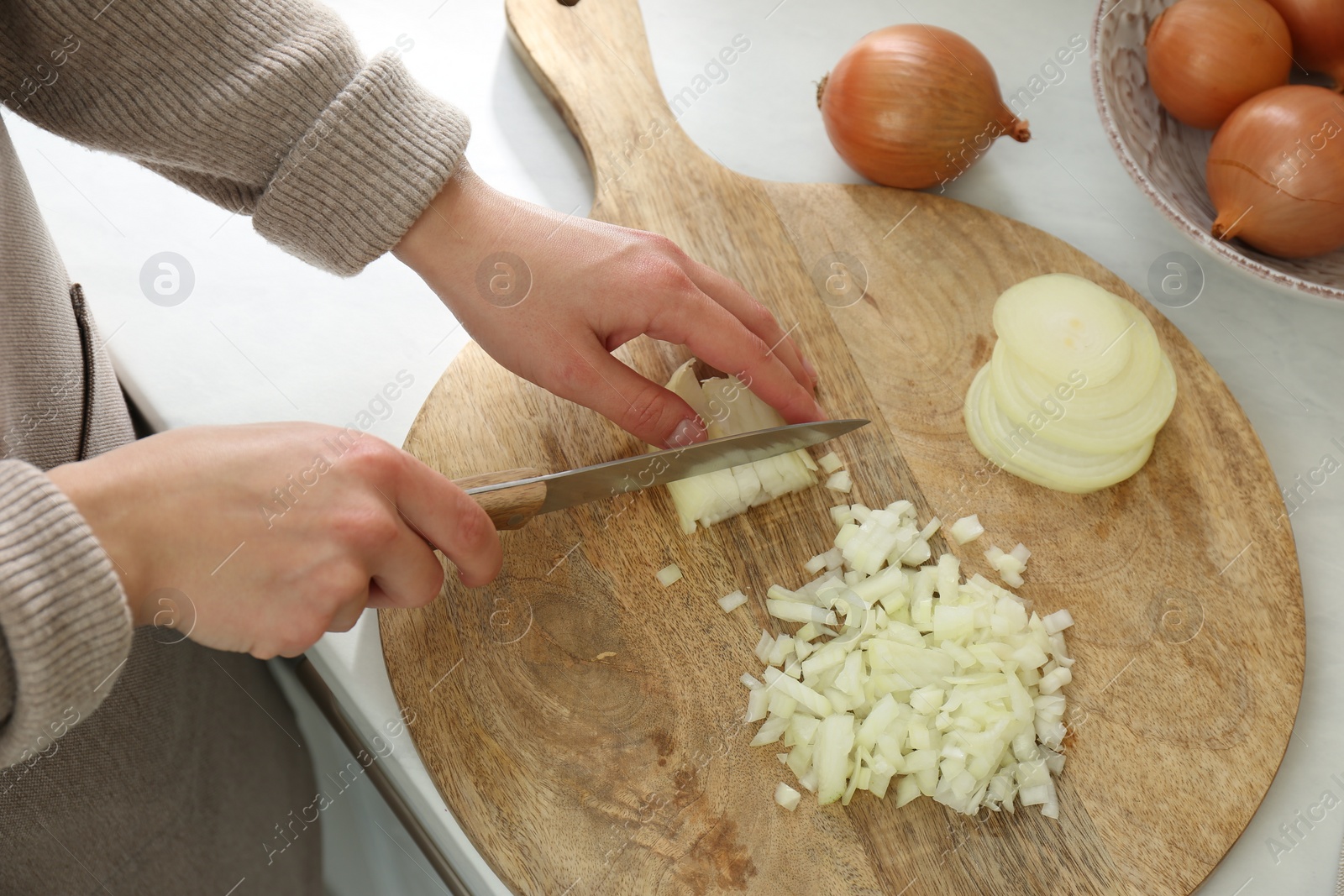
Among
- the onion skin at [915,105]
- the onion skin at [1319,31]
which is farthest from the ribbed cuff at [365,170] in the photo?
the onion skin at [1319,31]

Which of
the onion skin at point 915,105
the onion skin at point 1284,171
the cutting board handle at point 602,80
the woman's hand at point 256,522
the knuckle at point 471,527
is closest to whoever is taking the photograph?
the woman's hand at point 256,522

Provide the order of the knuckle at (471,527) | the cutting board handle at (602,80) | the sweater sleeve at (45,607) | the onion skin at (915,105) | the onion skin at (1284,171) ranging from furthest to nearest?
1. the cutting board handle at (602,80)
2. the onion skin at (915,105)
3. the onion skin at (1284,171)
4. the knuckle at (471,527)
5. the sweater sleeve at (45,607)

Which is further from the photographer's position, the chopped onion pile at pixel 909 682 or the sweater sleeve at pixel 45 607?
the chopped onion pile at pixel 909 682

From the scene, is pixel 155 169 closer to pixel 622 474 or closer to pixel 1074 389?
pixel 622 474

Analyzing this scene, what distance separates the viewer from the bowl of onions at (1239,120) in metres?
1.05

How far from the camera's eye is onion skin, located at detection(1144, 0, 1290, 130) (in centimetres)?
111

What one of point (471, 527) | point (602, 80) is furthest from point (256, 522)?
point (602, 80)

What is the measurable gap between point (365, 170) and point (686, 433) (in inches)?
18.5

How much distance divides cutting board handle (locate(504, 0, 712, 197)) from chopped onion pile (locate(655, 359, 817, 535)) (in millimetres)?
346

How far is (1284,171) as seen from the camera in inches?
41.5

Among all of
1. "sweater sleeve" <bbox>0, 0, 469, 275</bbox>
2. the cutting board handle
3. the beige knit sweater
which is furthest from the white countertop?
"sweater sleeve" <bbox>0, 0, 469, 275</bbox>

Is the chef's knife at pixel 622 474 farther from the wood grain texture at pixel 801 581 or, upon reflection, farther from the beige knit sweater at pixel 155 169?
the beige knit sweater at pixel 155 169

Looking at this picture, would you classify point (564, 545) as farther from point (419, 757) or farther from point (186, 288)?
point (186, 288)

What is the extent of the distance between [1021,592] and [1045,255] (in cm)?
49
